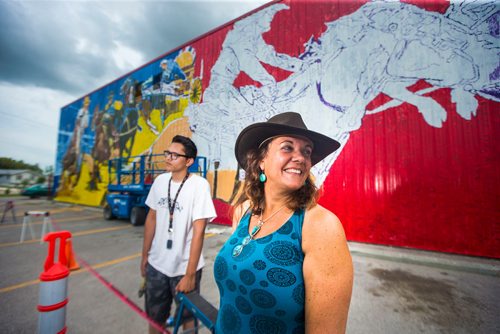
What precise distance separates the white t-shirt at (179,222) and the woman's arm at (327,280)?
4.30 ft

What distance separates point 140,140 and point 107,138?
433 centimetres

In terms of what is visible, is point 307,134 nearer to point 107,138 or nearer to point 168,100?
point 168,100

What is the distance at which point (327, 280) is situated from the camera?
835 mm

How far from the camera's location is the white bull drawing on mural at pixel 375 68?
5082 millimetres

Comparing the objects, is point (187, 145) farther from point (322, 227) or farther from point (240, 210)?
point (322, 227)

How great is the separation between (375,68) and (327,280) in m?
7.08

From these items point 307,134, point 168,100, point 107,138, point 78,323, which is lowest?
point 78,323

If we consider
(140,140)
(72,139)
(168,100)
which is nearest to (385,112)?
(168,100)

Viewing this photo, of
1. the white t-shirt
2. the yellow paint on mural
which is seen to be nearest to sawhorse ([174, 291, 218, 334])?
the white t-shirt

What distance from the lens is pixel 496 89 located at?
4.84 meters

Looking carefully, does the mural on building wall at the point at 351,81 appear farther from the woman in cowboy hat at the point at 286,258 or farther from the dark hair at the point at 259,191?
the woman in cowboy hat at the point at 286,258

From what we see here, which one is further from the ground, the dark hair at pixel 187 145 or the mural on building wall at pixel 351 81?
the mural on building wall at pixel 351 81

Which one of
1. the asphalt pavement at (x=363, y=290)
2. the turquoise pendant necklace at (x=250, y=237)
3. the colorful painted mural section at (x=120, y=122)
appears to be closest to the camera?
the turquoise pendant necklace at (x=250, y=237)

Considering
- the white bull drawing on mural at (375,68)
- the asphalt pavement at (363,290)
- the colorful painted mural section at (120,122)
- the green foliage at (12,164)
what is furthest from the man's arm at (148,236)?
the green foliage at (12,164)
